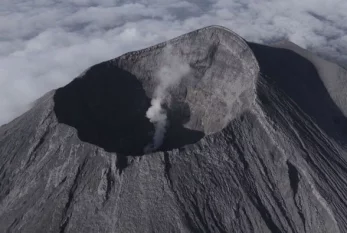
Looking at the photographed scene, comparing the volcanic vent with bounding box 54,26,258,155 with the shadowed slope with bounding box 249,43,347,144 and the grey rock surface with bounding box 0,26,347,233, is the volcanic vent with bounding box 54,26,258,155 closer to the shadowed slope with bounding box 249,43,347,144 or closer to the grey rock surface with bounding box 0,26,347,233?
the grey rock surface with bounding box 0,26,347,233

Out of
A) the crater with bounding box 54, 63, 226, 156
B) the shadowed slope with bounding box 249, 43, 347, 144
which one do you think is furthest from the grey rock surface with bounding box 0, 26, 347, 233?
the shadowed slope with bounding box 249, 43, 347, 144

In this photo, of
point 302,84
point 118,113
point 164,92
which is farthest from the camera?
point 302,84

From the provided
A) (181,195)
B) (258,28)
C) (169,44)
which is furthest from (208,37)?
(258,28)

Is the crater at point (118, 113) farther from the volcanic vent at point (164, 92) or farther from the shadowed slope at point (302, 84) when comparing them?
the shadowed slope at point (302, 84)

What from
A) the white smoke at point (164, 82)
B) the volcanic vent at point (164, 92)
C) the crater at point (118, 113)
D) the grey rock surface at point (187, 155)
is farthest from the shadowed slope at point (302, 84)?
the white smoke at point (164, 82)

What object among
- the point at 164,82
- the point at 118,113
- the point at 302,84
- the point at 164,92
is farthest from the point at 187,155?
the point at 302,84

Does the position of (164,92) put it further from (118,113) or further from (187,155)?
(187,155)

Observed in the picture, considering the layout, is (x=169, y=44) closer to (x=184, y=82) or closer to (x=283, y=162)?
(x=184, y=82)
